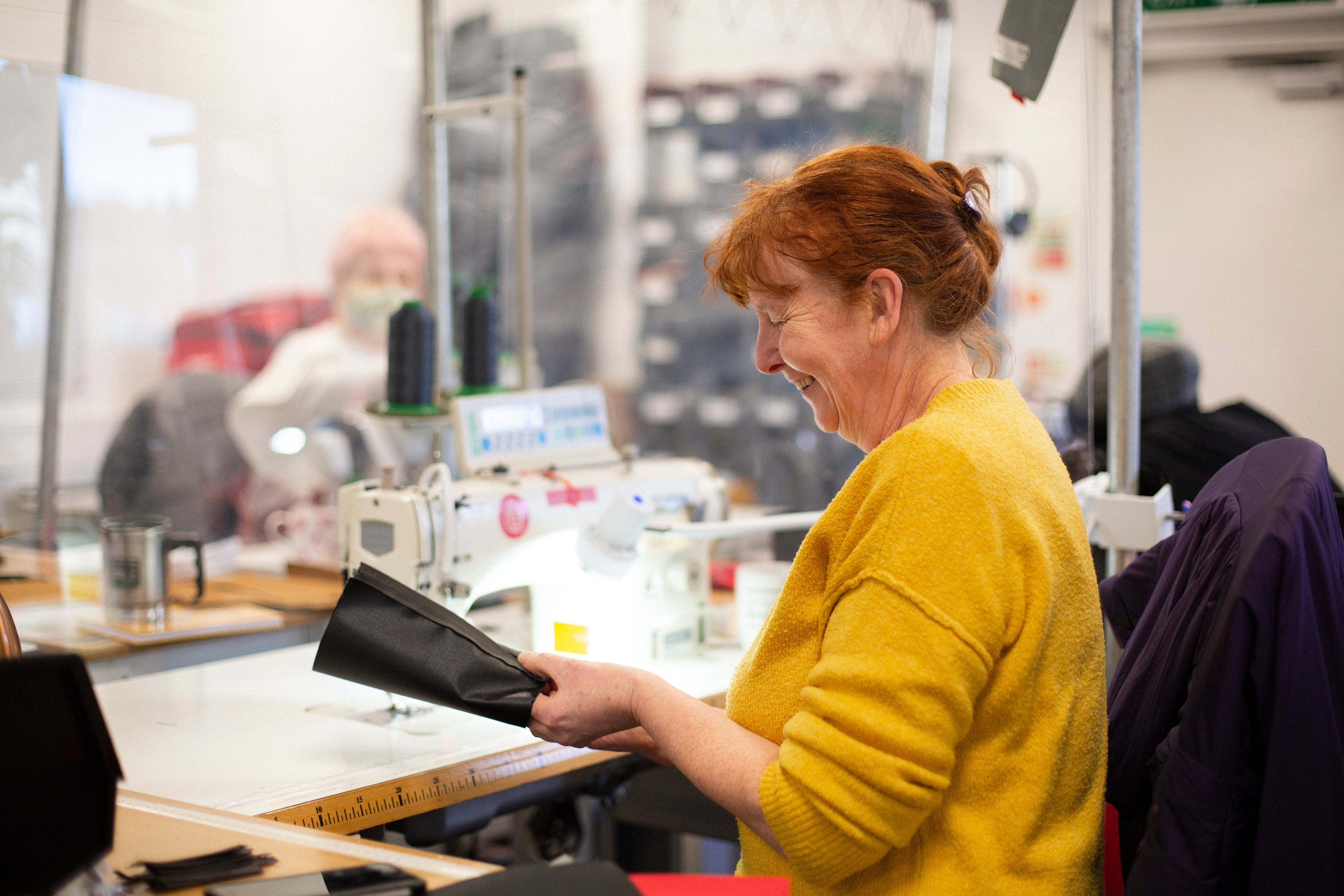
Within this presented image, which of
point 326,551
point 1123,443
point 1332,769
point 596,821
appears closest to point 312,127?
point 326,551

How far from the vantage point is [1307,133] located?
13.9 feet

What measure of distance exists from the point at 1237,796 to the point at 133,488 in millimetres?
2999

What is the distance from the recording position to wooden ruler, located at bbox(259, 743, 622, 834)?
1249mm

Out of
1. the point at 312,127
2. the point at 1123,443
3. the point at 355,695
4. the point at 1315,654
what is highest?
the point at 312,127

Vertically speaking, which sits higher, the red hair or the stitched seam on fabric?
the red hair

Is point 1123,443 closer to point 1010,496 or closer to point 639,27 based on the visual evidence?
point 1010,496

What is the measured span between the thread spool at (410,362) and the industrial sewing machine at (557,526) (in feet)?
0.54

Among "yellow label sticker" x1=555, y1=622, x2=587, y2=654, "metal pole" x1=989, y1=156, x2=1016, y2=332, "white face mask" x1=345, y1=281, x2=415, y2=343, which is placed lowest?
"yellow label sticker" x1=555, y1=622, x2=587, y2=654

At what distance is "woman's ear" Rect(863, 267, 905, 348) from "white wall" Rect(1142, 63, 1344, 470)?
3.76 meters

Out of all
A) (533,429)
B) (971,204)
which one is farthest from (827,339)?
(533,429)

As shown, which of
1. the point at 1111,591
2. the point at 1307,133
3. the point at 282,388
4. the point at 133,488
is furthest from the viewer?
the point at 1307,133

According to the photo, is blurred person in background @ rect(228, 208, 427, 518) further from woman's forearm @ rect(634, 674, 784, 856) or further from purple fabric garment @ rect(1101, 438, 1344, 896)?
purple fabric garment @ rect(1101, 438, 1344, 896)

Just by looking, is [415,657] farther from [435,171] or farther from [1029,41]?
[435,171]

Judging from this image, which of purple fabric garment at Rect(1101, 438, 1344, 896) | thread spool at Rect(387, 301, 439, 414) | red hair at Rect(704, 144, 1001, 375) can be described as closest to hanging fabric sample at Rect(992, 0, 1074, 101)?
red hair at Rect(704, 144, 1001, 375)
